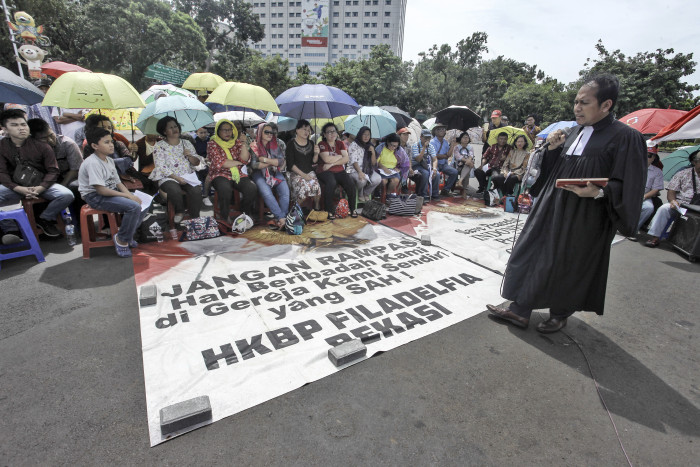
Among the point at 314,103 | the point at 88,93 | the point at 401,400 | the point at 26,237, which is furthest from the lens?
the point at 314,103

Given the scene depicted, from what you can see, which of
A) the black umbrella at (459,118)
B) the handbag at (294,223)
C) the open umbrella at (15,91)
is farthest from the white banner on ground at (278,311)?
the black umbrella at (459,118)

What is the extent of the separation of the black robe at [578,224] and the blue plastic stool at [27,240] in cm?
552

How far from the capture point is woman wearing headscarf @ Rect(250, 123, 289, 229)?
583cm

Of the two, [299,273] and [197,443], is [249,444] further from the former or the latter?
[299,273]

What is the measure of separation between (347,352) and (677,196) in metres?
6.80

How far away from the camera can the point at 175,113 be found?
6418 millimetres

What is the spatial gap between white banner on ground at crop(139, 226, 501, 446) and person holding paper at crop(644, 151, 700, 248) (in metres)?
3.86

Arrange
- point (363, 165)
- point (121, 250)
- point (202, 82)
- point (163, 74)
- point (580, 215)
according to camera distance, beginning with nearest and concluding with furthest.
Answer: point (580, 215), point (121, 250), point (363, 165), point (202, 82), point (163, 74)

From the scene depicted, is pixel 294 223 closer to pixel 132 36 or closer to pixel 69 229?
pixel 69 229

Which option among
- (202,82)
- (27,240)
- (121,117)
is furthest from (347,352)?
(202,82)

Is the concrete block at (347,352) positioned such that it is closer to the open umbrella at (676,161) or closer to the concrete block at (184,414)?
the concrete block at (184,414)

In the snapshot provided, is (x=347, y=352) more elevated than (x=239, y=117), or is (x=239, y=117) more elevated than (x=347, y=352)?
(x=239, y=117)

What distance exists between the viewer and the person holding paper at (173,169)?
5.23 metres

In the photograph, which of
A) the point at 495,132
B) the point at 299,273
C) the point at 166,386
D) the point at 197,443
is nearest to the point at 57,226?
the point at 299,273
